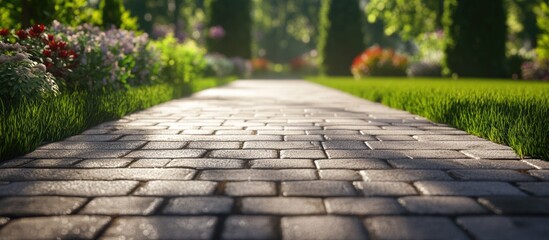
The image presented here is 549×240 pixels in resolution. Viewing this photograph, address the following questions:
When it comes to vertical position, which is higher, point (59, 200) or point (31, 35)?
point (31, 35)

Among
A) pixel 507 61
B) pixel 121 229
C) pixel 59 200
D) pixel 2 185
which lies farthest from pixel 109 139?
pixel 507 61

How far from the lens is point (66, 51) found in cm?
590

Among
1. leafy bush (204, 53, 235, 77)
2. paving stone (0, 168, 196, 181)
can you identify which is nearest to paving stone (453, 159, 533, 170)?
paving stone (0, 168, 196, 181)

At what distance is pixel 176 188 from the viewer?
2557mm

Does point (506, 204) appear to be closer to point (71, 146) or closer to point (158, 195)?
point (158, 195)

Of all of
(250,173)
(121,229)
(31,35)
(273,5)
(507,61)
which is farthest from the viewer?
(273,5)

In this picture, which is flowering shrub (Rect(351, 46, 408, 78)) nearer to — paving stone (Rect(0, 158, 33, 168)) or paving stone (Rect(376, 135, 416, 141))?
paving stone (Rect(376, 135, 416, 141))

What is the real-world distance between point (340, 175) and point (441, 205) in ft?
2.37

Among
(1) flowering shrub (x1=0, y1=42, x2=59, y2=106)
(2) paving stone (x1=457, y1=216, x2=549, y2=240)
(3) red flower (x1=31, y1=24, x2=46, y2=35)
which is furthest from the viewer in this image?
(3) red flower (x1=31, y1=24, x2=46, y2=35)

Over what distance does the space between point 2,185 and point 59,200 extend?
21.4 inches

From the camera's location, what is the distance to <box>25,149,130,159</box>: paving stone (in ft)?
11.4

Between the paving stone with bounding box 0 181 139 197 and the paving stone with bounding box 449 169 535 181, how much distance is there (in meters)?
1.87

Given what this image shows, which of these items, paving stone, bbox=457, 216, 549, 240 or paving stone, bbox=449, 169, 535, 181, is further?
paving stone, bbox=449, 169, 535, 181

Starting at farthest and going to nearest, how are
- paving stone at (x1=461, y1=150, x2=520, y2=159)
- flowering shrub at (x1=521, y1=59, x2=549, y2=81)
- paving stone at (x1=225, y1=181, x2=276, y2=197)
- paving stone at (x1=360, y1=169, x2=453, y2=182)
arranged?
flowering shrub at (x1=521, y1=59, x2=549, y2=81) → paving stone at (x1=461, y1=150, x2=520, y2=159) → paving stone at (x1=360, y1=169, x2=453, y2=182) → paving stone at (x1=225, y1=181, x2=276, y2=197)
